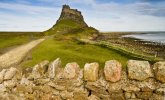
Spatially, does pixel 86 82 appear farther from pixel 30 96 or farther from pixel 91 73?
pixel 30 96

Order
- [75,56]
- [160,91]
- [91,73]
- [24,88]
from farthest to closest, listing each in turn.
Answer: [75,56]
[24,88]
[91,73]
[160,91]

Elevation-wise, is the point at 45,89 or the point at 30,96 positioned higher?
the point at 45,89

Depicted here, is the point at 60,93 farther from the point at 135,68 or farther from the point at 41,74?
the point at 135,68

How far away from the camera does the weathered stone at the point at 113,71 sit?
8.67 m

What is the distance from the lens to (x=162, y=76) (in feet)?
26.7

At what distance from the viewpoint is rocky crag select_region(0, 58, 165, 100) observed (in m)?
8.32

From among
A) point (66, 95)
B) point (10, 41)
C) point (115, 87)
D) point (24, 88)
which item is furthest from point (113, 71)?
point (10, 41)

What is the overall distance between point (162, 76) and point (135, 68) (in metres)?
0.85

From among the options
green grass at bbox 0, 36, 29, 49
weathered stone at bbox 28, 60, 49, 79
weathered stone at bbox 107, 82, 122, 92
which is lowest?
green grass at bbox 0, 36, 29, 49

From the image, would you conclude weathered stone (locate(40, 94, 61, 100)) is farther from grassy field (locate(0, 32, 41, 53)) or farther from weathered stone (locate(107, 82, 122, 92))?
grassy field (locate(0, 32, 41, 53))

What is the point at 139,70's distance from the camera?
8453 millimetres

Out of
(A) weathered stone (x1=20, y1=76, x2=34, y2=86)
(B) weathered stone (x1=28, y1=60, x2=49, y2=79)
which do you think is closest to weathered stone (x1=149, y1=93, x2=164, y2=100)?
(B) weathered stone (x1=28, y1=60, x2=49, y2=79)

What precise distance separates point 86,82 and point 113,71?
1.01 m

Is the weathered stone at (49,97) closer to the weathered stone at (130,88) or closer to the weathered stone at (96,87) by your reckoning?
the weathered stone at (96,87)
